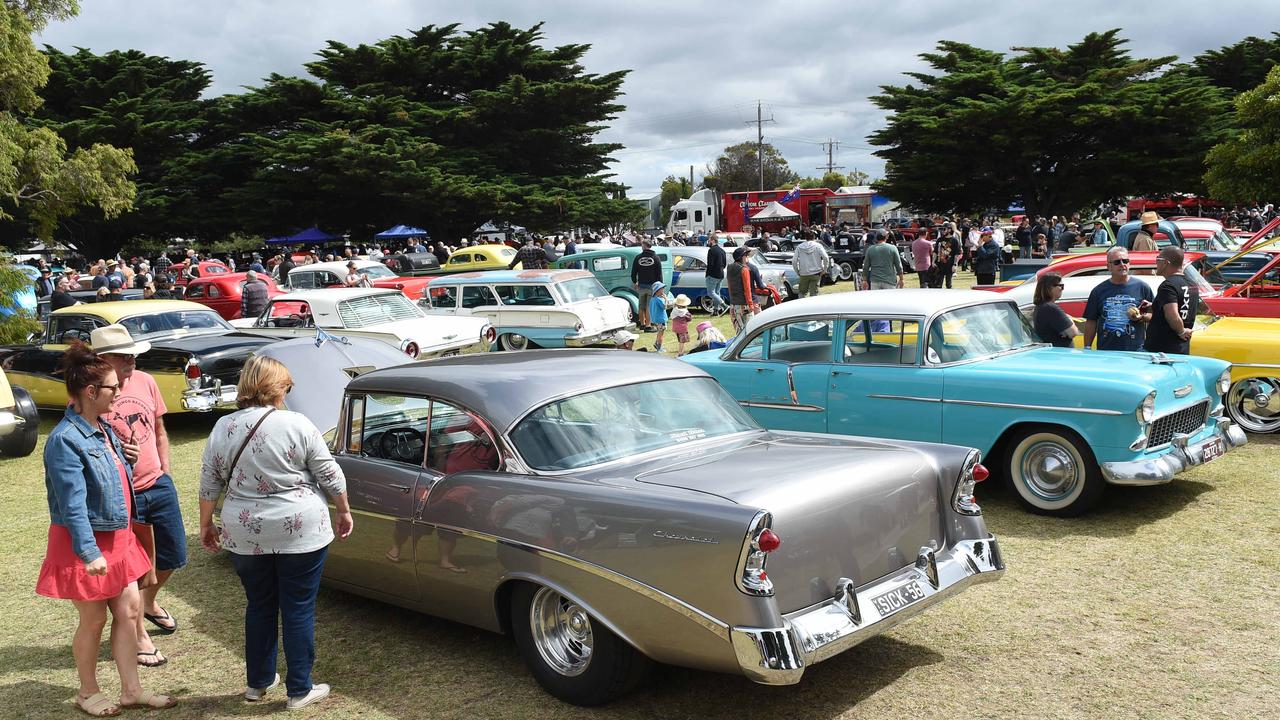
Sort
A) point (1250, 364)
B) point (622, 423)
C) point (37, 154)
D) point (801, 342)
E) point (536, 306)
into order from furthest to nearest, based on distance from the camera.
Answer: point (536, 306) → point (37, 154) → point (1250, 364) → point (801, 342) → point (622, 423)

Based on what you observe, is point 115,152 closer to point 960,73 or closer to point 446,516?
point 446,516

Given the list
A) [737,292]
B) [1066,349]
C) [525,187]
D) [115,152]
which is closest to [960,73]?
[525,187]

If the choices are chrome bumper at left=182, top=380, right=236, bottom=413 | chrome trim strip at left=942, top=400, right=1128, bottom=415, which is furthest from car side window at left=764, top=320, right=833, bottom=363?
chrome bumper at left=182, top=380, right=236, bottom=413

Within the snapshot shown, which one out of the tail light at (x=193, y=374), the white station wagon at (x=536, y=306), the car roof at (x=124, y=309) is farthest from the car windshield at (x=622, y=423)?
the white station wagon at (x=536, y=306)

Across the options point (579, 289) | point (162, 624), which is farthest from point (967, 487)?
point (579, 289)

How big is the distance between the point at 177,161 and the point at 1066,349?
47.2m

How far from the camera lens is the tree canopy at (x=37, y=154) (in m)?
14.6

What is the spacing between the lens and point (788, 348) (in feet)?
26.5

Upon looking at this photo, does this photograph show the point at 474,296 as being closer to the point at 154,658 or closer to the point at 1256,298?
the point at 1256,298

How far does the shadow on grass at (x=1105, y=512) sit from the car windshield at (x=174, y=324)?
30.8ft

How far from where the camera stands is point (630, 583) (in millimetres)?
3959

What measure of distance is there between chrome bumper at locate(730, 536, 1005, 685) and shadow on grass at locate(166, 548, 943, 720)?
44 centimetres

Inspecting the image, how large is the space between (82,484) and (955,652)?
3945 millimetres

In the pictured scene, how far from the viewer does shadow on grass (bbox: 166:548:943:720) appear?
4344mm
